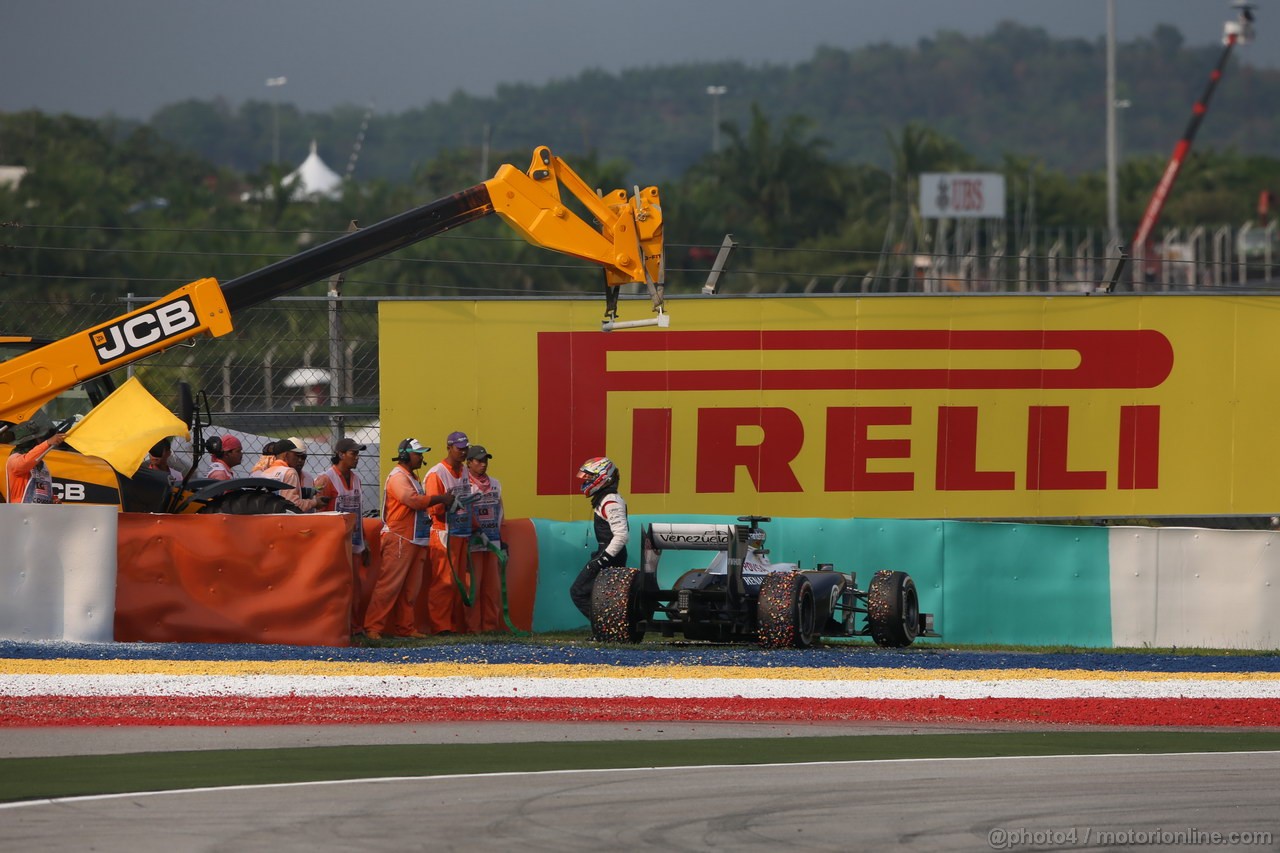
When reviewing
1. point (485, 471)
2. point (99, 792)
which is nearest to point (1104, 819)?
point (99, 792)

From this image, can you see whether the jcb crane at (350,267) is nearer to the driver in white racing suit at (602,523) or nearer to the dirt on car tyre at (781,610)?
the driver in white racing suit at (602,523)

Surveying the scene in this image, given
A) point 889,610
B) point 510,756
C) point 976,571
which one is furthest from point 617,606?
point 510,756

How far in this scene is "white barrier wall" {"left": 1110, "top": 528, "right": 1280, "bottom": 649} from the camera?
568 inches

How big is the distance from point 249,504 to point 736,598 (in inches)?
147

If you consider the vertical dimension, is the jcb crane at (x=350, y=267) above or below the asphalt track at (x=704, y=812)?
above

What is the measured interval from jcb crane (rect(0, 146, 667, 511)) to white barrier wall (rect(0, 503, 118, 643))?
70 centimetres

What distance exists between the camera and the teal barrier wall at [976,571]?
574 inches

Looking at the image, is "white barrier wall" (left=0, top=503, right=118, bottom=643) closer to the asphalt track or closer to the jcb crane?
the jcb crane

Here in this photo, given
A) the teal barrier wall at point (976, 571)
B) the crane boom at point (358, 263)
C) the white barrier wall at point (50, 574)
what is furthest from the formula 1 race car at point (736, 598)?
the white barrier wall at point (50, 574)

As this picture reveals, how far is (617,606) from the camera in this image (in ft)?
42.6

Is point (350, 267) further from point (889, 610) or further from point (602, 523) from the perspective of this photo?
point (889, 610)

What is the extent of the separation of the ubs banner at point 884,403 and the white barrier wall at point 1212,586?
1524 mm

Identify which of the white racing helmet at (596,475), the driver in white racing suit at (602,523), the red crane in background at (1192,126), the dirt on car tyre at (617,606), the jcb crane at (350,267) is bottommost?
the dirt on car tyre at (617,606)

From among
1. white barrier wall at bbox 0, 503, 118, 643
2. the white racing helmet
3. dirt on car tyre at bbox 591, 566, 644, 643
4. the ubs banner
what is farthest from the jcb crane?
the ubs banner
